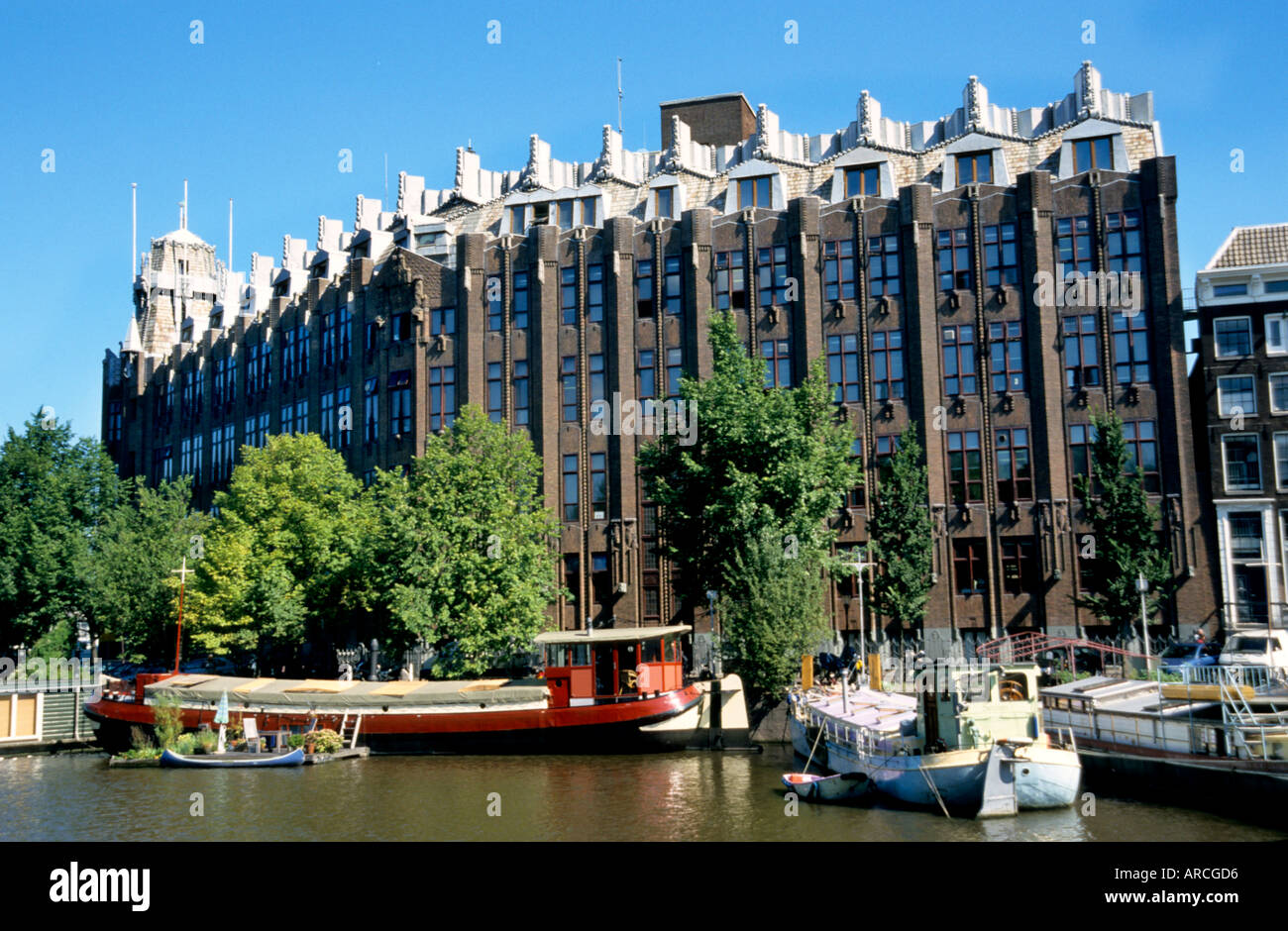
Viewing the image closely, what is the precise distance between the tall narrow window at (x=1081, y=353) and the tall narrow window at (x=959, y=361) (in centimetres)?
466

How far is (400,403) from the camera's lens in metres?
69.2

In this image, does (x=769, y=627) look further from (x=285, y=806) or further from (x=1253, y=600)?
(x=1253, y=600)

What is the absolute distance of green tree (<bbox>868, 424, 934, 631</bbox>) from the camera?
180 feet

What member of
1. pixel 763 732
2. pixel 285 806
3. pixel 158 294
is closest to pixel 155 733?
pixel 285 806

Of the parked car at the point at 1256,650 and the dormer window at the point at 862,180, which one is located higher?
the dormer window at the point at 862,180

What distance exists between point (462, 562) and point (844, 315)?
2534cm

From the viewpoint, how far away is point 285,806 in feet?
103

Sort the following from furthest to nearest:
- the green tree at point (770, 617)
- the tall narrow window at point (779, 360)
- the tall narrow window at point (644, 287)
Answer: the tall narrow window at point (644, 287) → the tall narrow window at point (779, 360) → the green tree at point (770, 617)

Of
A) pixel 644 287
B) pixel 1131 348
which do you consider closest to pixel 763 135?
pixel 644 287

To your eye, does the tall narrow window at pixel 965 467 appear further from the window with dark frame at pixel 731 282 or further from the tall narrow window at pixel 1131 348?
→ the window with dark frame at pixel 731 282

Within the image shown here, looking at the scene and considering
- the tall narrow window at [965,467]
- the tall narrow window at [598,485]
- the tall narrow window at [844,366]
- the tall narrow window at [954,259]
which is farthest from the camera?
the tall narrow window at [598,485]

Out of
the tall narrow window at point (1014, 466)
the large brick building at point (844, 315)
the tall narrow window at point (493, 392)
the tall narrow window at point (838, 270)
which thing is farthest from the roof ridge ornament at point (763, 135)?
the tall narrow window at point (1014, 466)

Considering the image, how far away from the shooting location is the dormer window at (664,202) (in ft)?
217

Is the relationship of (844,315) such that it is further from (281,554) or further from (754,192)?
(281,554)
